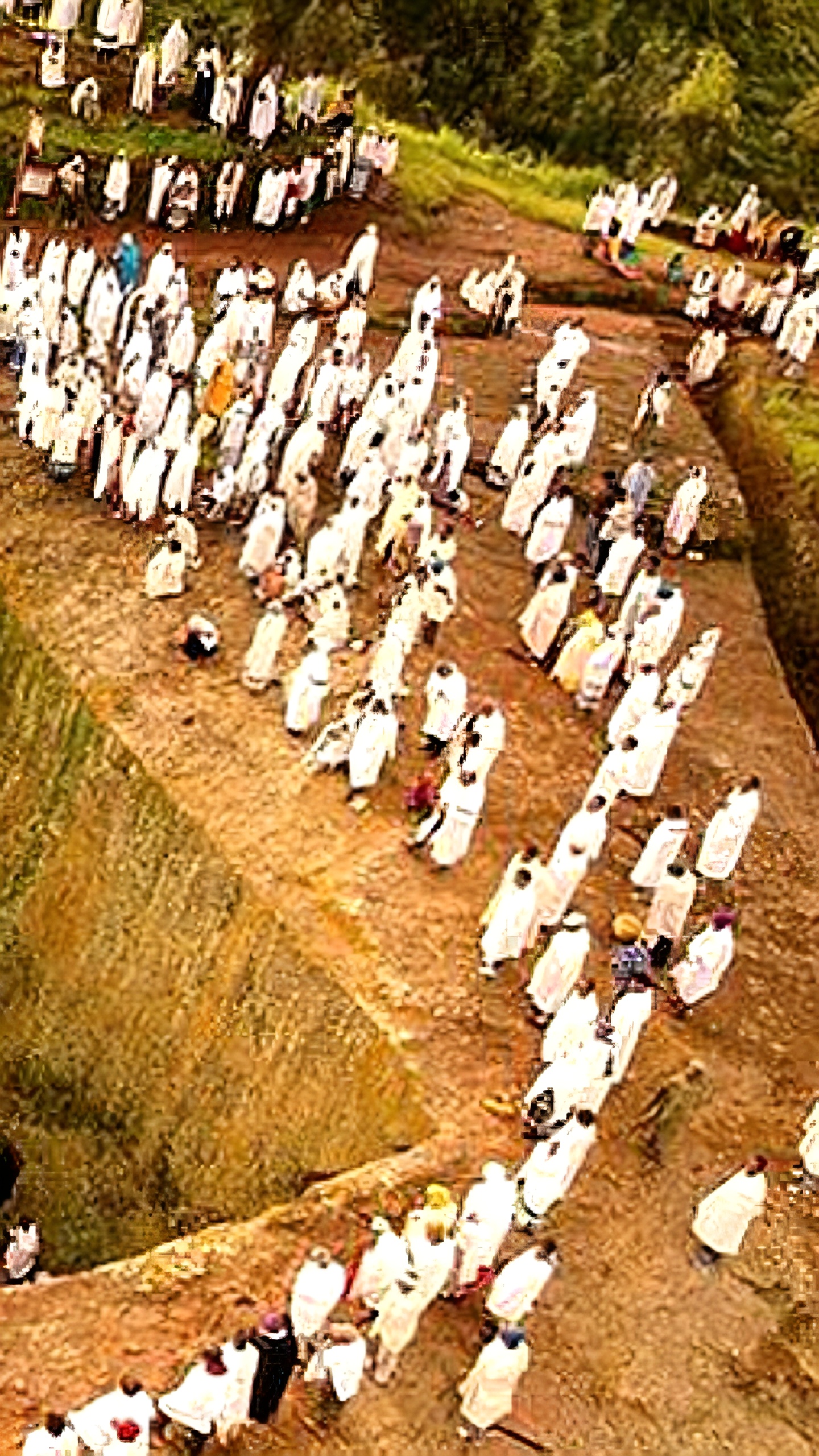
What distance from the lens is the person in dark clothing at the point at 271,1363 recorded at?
1012cm

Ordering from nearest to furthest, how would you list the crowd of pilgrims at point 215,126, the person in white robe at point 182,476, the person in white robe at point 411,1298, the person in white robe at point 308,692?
1. the person in white robe at point 411,1298
2. the person in white robe at point 308,692
3. the person in white robe at point 182,476
4. the crowd of pilgrims at point 215,126

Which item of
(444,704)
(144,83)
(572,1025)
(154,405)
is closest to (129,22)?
(144,83)

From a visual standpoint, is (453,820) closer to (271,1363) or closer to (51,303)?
(271,1363)

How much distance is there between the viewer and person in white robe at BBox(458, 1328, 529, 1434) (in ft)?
34.2

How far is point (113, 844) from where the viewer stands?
14820 mm

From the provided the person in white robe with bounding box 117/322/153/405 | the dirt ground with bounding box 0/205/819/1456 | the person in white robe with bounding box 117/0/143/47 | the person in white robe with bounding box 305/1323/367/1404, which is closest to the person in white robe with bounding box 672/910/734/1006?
the dirt ground with bounding box 0/205/819/1456

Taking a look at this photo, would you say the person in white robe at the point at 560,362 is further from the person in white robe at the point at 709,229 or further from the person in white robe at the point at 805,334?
the person in white robe at the point at 709,229

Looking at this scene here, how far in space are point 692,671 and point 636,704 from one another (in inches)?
36.3

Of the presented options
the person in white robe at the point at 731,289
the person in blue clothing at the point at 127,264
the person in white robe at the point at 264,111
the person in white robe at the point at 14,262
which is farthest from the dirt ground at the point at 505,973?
the person in white robe at the point at 264,111

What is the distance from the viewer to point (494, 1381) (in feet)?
34.4

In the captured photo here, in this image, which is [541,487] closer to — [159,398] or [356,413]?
[356,413]

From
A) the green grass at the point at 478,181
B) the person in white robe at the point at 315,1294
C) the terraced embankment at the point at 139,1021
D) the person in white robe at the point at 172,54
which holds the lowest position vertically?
the terraced embankment at the point at 139,1021

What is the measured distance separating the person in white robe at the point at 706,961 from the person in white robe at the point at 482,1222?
8.74 ft

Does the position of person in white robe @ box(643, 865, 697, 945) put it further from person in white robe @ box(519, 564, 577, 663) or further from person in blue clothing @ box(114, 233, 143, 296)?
person in blue clothing @ box(114, 233, 143, 296)
